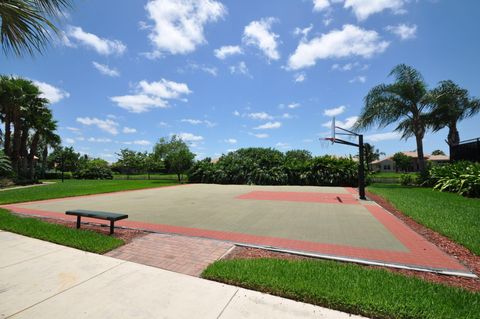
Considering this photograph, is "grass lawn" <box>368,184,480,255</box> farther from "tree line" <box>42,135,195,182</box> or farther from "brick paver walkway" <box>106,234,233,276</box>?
"tree line" <box>42,135,195,182</box>

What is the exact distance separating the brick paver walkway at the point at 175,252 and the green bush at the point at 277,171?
1780 centimetres

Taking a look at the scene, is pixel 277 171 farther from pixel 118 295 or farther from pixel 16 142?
pixel 16 142

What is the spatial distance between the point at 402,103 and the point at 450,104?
9.54 ft

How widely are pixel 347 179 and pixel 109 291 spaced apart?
20487 millimetres

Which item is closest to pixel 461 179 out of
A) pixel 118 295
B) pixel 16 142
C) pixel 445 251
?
pixel 445 251

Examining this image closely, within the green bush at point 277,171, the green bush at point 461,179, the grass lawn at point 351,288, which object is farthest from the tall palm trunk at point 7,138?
the green bush at point 461,179

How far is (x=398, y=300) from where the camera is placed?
2.84 metres

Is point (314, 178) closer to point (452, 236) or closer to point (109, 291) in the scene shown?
point (452, 236)

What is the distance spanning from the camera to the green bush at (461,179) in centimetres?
1119

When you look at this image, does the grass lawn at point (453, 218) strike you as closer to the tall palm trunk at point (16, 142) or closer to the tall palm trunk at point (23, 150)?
the tall palm trunk at point (16, 142)

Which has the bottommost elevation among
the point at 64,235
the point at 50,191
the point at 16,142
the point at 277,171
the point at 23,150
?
the point at 64,235

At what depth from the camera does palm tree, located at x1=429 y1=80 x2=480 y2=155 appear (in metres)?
17.5

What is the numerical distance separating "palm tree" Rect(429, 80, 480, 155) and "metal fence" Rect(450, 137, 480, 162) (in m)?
2.02

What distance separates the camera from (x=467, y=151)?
16328 millimetres
